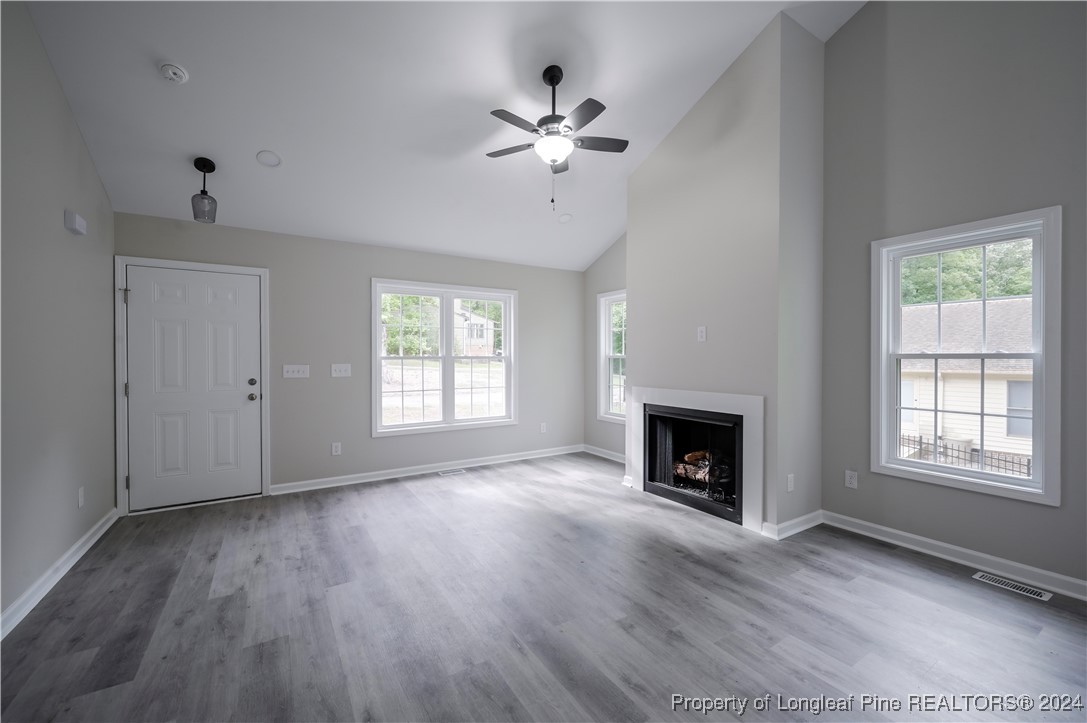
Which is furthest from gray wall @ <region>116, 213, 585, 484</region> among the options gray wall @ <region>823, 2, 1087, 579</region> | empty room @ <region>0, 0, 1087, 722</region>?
gray wall @ <region>823, 2, 1087, 579</region>

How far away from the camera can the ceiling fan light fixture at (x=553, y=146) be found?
277cm

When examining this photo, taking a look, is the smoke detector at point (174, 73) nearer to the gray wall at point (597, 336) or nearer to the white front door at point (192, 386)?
the white front door at point (192, 386)

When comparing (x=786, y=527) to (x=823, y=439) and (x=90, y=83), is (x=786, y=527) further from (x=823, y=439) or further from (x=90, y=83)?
(x=90, y=83)

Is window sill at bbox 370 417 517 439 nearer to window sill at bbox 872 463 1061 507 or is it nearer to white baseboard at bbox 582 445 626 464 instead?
white baseboard at bbox 582 445 626 464

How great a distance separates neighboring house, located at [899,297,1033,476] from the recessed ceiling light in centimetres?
465

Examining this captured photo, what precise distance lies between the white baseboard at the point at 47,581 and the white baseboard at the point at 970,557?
481 cm

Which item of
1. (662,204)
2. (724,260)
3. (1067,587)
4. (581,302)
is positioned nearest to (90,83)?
(662,204)

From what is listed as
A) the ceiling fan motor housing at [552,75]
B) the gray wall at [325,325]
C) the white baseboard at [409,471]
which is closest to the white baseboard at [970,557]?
the white baseboard at [409,471]

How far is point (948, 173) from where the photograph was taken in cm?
288

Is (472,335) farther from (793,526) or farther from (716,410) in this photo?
(793,526)

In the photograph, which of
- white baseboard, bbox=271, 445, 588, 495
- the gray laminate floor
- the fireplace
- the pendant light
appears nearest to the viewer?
the gray laminate floor

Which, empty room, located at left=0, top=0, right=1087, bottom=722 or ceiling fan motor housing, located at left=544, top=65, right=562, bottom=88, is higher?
ceiling fan motor housing, located at left=544, top=65, right=562, bottom=88

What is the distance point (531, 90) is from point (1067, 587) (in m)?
4.25

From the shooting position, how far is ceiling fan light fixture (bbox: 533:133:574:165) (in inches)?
109
